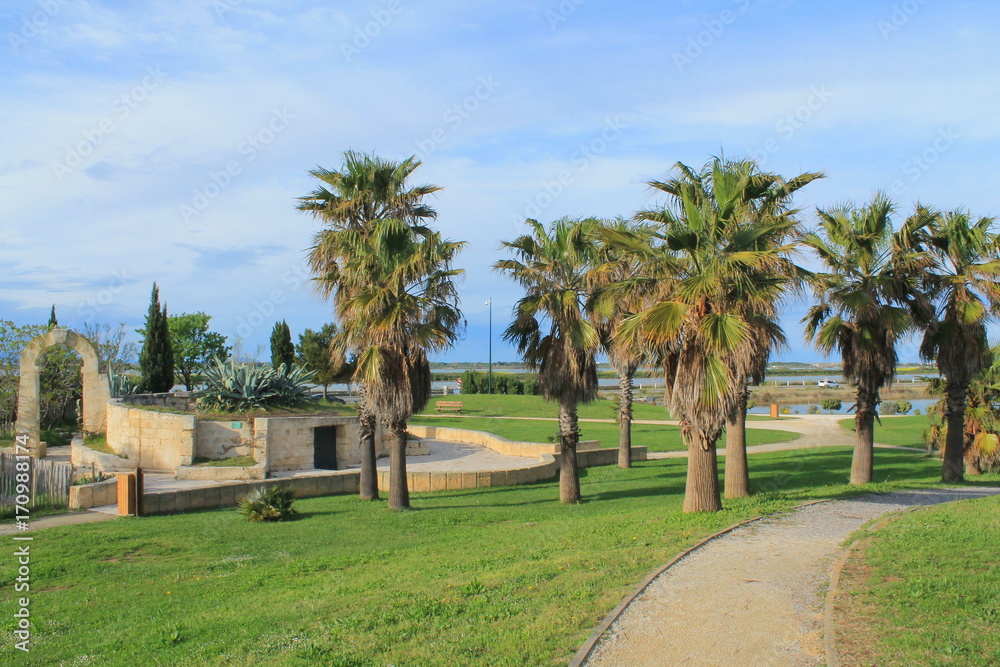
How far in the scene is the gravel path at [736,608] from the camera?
5.70m

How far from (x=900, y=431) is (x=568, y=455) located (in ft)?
84.0

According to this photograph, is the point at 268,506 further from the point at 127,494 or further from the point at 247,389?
the point at 247,389

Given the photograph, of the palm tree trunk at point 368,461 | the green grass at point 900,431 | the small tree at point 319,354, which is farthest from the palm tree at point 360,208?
the small tree at point 319,354

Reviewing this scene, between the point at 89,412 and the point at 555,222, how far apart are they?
1704cm

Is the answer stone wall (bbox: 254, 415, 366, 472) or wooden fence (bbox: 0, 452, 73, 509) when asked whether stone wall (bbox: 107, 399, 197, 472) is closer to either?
stone wall (bbox: 254, 415, 366, 472)

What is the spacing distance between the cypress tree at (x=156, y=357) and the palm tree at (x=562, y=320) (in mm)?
22478

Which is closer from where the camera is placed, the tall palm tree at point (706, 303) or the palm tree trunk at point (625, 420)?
the tall palm tree at point (706, 303)

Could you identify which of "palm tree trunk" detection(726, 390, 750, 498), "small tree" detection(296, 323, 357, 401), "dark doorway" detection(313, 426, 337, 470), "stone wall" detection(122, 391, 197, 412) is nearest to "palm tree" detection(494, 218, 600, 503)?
"palm tree trunk" detection(726, 390, 750, 498)

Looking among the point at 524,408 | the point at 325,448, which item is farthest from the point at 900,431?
the point at 325,448

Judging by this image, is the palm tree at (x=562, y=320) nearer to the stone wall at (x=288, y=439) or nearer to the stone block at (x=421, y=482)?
the stone block at (x=421, y=482)

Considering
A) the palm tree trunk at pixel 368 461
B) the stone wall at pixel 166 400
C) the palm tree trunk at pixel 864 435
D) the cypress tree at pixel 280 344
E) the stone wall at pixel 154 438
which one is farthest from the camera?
the cypress tree at pixel 280 344

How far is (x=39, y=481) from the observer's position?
1480cm

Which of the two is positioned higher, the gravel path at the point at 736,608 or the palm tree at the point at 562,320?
the palm tree at the point at 562,320

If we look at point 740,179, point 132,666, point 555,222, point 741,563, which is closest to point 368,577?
point 132,666
